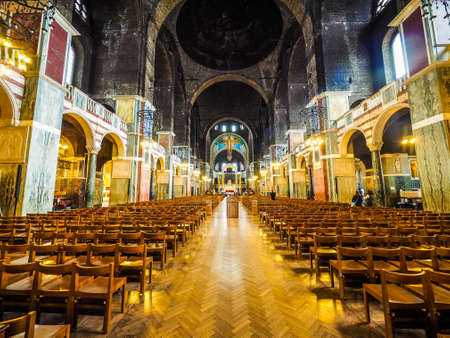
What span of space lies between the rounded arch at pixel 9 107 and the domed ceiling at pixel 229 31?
2050 centimetres

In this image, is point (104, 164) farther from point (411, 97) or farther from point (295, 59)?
point (295, 59)

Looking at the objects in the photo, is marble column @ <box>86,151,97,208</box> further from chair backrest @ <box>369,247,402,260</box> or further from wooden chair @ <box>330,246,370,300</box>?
chair backrest @ <box>369,247,402,260</box>

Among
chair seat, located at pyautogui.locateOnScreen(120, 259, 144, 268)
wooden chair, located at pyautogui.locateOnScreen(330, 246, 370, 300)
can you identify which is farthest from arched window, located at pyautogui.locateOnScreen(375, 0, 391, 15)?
chair seat, located at pyautogui.locateOnScreen(120, 259, 144, 268)

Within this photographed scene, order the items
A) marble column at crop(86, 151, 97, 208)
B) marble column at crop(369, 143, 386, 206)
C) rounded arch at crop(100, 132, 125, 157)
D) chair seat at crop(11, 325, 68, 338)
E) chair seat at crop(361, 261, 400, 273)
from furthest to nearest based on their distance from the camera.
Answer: rounded arch at crop(100, 132, 125, 157)
marble column at crop(86, 151, 97, 208)
marble column at crop(369, 143, 386, 206)
chair seat at crop(361, 261, 400, 273)
chair seat at crop(11, 325, 68, 338)

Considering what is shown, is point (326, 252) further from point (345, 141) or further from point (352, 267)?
point (345, 141)

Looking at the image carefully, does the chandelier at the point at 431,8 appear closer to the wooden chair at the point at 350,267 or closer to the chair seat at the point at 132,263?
the wooden chair at the point at 350,267

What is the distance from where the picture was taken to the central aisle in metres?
2.10

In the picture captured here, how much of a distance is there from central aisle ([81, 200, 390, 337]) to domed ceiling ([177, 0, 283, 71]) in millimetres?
25385

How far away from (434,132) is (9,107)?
14.4 meters

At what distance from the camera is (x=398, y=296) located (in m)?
1.98

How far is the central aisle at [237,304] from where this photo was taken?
210 centimetres

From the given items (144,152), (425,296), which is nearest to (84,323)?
(425,296)

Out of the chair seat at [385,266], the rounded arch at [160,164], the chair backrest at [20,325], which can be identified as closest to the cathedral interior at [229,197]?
the chair backrest at [20,325]

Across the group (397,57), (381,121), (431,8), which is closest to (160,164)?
(381,121)
